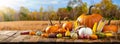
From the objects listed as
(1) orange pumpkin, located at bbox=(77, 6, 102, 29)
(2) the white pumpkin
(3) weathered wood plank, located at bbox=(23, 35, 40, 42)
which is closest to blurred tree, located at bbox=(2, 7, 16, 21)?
(1) orange pumpkin, located at bbox=(77, 6, 102, 29)

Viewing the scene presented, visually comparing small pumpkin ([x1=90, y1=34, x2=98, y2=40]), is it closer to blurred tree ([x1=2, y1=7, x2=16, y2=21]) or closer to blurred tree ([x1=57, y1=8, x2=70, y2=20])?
blurred tree ([x1=57, y1=8, x2=70, y2=20])

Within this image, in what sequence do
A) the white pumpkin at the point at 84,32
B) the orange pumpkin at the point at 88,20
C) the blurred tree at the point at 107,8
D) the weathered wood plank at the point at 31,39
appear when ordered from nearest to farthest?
the weathered wood plank at the point at 31,39 → the white pumpkin at the point at 84,32 → the orange pumpkin at the point at 88,20 → the blurred tree at the point at 107,8

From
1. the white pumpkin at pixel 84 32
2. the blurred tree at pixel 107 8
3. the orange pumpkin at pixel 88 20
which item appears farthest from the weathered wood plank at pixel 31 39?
the blurred tree at pixel 107 8

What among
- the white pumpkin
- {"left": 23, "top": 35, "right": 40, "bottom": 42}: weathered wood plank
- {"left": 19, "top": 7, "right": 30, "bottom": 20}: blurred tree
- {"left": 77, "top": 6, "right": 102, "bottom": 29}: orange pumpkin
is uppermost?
{"left": 19, "top": 7, "right": 30, "bottom": 20}: blurred tree

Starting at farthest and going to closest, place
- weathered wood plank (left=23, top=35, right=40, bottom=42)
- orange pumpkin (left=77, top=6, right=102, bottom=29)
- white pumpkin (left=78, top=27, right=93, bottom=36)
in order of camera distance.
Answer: orange pumpkin (left=77, top=6, right=102, bottom=29), white pumpkin (left=78, top=27, right=93, bottom=36), weathered wood plank (left=23, top=35, right=40, bottom=42)

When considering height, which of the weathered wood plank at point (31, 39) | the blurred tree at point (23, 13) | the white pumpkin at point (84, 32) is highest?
the blurred tree at point (23, 13)

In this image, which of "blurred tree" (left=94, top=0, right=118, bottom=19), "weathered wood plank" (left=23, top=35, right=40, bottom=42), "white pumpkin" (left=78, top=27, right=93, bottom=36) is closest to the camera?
"weathered wood plank" (left=23, top=35, right=40, bottom=42)

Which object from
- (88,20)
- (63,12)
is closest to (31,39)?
(88,20)

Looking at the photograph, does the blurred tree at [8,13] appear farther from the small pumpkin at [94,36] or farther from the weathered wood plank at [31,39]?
the small pumpkin at [94,36]

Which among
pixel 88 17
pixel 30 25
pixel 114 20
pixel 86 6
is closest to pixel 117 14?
pixel 114 20

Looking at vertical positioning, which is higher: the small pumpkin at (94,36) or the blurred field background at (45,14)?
the blurred field background at (45,14)

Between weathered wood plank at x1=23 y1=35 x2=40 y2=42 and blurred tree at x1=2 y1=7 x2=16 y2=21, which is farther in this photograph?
blurred tree at x1=2 y1=7 x2=16 y2=21

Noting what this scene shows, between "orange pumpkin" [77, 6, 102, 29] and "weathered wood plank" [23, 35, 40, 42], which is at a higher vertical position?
"orange pumpkin" [77, 6, 102, 29]

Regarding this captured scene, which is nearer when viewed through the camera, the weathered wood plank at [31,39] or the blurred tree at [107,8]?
the weathered wood plank at [31,39]
